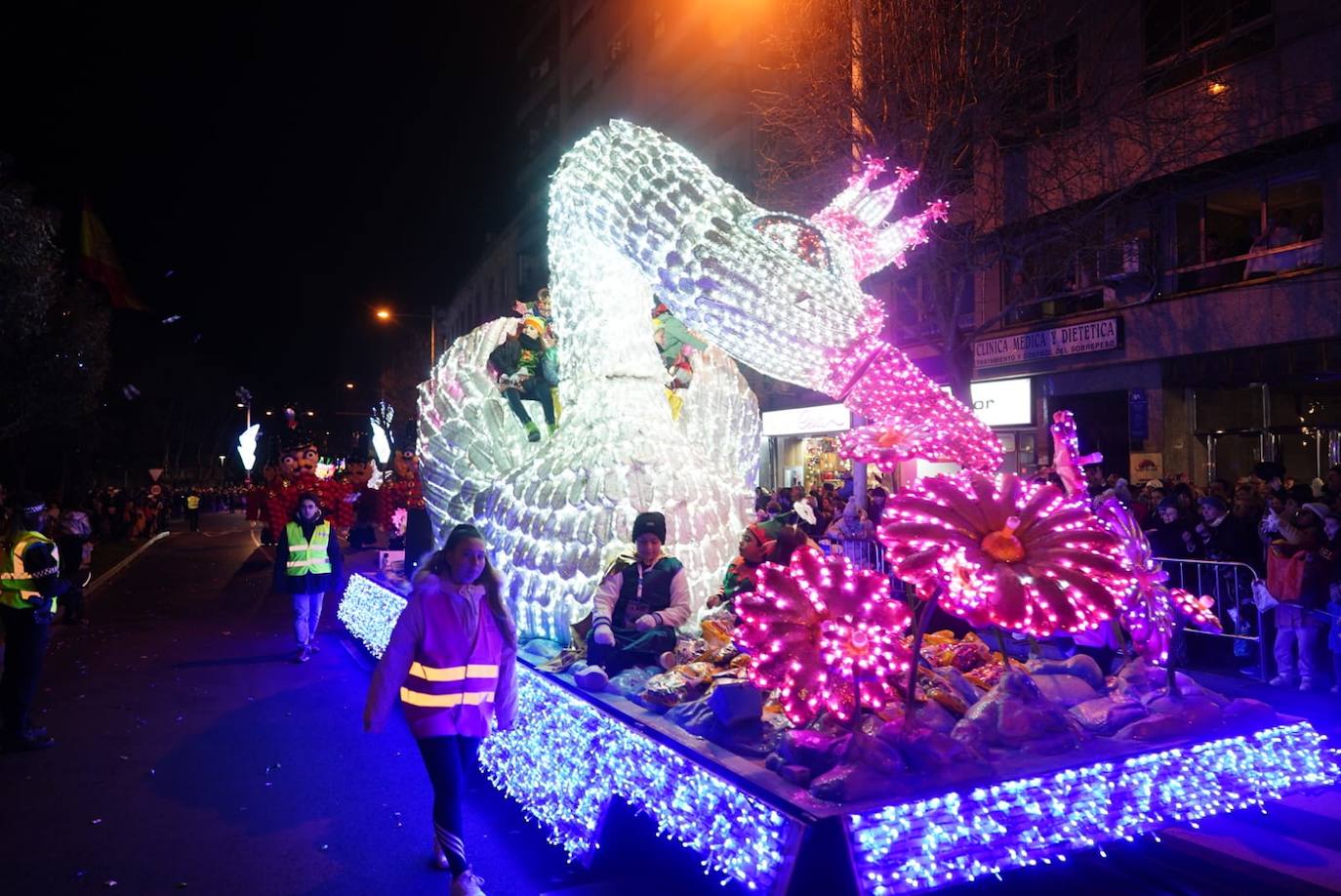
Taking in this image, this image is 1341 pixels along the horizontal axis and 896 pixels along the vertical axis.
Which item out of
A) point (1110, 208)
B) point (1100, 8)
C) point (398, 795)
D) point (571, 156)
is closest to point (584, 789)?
point (398, 795)

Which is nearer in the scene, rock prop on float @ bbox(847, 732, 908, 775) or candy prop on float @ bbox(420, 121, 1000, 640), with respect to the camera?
rock prop on float @ bbox(847, 732, 908, 775)

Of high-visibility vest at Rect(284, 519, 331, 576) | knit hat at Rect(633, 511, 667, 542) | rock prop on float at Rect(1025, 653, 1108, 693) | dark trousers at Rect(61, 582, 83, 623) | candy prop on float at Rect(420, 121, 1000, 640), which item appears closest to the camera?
candy prop on float at Rect(420, 121, 1000, 640)

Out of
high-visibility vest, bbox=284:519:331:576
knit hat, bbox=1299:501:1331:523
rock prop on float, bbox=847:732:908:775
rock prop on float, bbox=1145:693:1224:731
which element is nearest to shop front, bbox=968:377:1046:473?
knit hat, bbox=1299:501:1331:523

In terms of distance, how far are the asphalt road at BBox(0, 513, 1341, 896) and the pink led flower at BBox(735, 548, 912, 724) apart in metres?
0.80

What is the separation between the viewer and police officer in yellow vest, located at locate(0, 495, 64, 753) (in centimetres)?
578

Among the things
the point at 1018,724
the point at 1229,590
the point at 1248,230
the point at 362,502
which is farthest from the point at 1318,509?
the point at 362,502

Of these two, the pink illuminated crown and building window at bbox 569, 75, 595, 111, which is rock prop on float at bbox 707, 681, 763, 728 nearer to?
the pink illuminated crown

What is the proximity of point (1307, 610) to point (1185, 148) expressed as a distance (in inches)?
325

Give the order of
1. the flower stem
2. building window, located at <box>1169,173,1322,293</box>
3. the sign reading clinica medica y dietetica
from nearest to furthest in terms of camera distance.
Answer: the flower stem → building window, located at <box>1169,173,1322,293</box> → the sign reading clinica medica y dietetica

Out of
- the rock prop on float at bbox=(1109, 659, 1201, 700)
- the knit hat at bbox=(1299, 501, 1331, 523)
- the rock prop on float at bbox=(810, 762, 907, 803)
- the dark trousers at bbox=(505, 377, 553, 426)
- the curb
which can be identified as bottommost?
the curb

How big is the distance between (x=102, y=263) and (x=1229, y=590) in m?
28.4

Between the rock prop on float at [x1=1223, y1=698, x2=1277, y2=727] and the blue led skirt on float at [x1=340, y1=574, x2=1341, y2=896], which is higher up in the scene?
the rock prop on float at [x1=1223, y1=698, x2=1277, y2=727]

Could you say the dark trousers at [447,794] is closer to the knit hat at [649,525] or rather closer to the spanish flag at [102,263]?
the knit hat at [649,525]

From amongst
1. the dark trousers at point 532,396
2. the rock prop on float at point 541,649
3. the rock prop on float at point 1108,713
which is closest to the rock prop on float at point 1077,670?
the rock prop on float at point 1108,713
